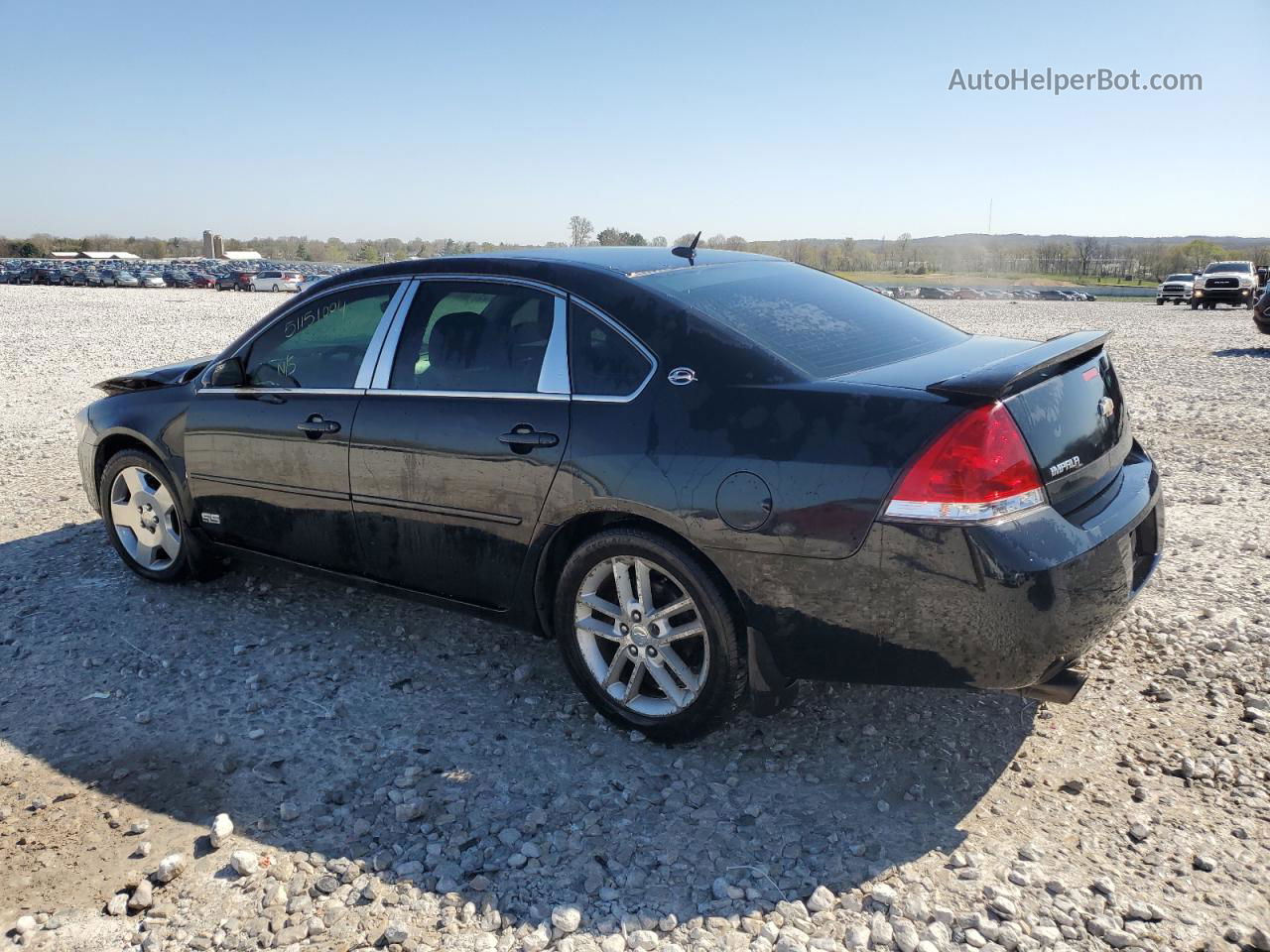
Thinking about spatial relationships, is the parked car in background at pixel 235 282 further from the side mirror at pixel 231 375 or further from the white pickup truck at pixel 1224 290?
the side mirror at pixel 231 375

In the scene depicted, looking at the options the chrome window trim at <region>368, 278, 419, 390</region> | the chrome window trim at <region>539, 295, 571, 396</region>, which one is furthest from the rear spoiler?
the chrome window trim at <region>368, 278, 419, 390</region>

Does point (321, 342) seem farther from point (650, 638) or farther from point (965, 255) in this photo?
point (965, 255)

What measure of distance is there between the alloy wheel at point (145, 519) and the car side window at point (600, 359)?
257 cm

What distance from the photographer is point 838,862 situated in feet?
9.41

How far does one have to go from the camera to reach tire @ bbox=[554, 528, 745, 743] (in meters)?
3.27

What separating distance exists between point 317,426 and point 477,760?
1.63 m

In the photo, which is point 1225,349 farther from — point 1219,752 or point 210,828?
point 210,828

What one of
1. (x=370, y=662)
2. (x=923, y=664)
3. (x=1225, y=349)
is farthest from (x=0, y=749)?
(x=1225, y=349)

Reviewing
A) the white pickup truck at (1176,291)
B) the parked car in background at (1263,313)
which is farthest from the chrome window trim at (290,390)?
the white pickup truck at (1176,291)

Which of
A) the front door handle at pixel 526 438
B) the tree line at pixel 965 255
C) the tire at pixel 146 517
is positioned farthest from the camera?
the tree line at pixel 965 255

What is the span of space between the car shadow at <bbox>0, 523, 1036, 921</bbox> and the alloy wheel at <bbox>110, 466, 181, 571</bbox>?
1.62ft

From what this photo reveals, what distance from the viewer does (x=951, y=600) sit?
9.48 ft

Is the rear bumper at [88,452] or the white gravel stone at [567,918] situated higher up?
the rear bumper at [88,452]

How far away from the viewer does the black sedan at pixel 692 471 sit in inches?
115
